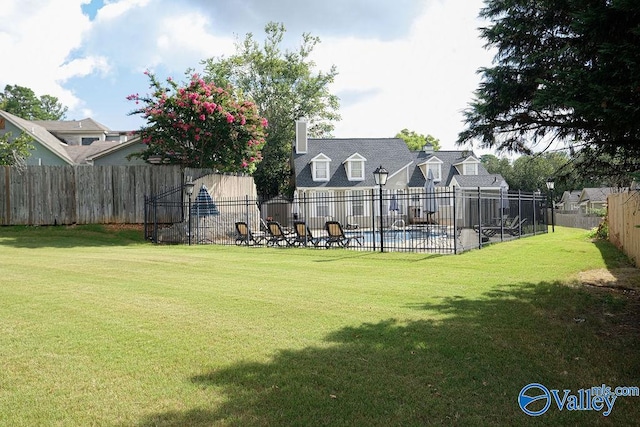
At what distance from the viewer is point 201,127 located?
20922 millimetres

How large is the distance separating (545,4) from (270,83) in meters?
35.6

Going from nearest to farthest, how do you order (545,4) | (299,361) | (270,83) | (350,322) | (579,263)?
(299,361)
(350,322)
(545,4)
(579,263)
(270,83)

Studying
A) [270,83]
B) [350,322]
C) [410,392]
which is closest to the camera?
[410,392]

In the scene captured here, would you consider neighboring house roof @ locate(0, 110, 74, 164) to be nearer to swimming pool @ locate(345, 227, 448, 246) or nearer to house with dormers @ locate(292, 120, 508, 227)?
house with dormers @ locate(292, 120, 508, 227)

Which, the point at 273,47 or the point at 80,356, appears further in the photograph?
the point at 273,47

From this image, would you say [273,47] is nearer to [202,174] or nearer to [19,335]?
[202,174]

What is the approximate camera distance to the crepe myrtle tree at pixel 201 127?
816 inches

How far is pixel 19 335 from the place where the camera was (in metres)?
5.02

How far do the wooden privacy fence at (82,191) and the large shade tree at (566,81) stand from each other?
1544 centimetres

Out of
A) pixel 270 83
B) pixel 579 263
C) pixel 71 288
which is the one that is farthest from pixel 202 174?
pixel 270 83

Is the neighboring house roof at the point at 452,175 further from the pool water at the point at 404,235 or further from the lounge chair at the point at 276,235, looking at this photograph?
the lounge chair at the point at 276,235

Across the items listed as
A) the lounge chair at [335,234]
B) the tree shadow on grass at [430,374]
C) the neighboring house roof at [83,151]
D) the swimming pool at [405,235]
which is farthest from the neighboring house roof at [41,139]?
the tree shadow on grass at [430,374]

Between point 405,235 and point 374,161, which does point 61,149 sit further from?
point 405,235

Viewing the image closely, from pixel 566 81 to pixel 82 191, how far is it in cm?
1935
